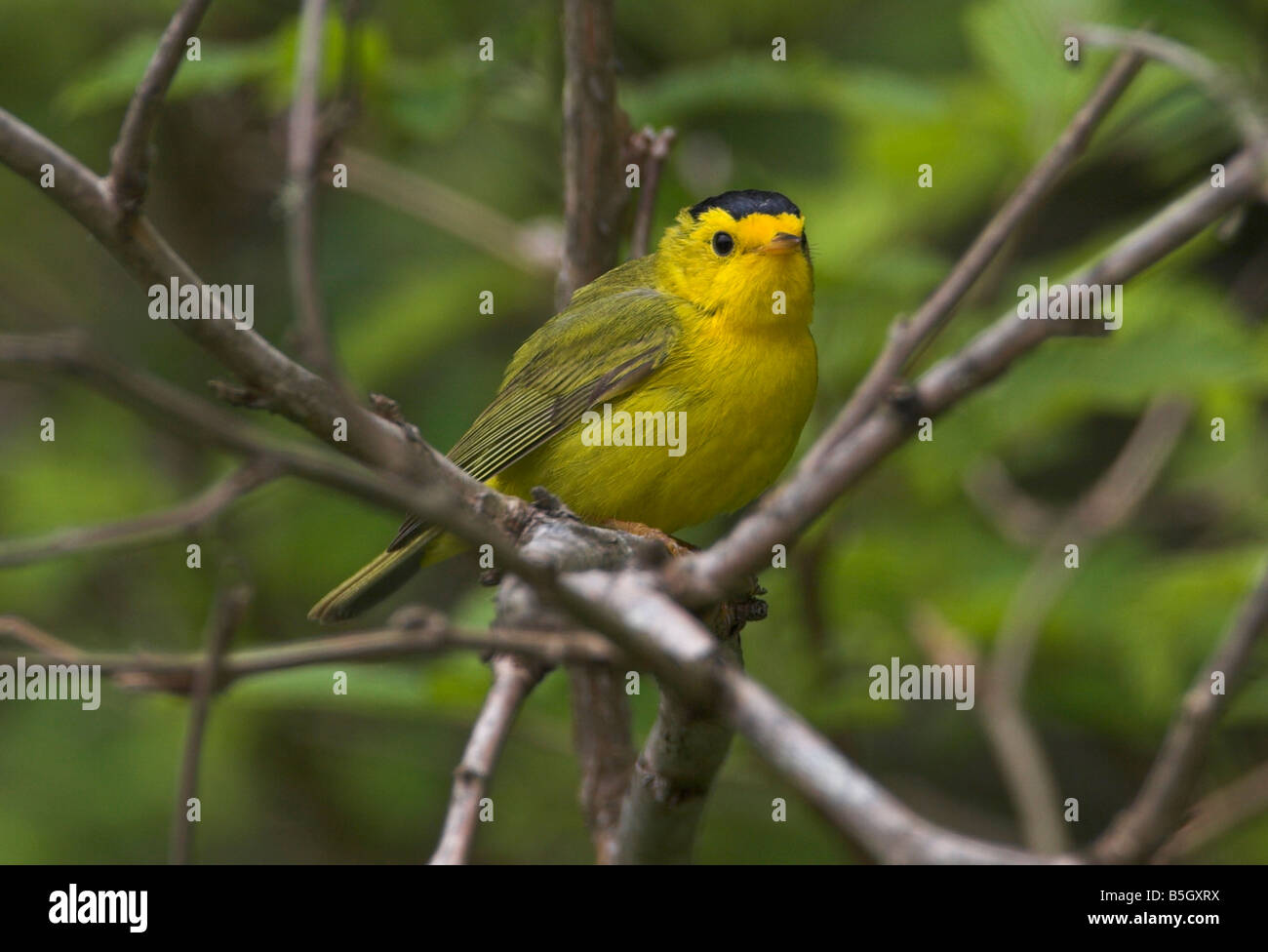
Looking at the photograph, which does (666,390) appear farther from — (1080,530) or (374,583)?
(1080,530)

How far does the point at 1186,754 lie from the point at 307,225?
1249 mm

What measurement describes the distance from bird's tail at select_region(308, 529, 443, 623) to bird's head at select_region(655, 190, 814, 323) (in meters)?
1.18

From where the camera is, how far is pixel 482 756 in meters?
3.11

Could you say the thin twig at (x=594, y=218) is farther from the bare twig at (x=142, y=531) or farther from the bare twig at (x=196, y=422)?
the bare twig at (x=196, y=422)

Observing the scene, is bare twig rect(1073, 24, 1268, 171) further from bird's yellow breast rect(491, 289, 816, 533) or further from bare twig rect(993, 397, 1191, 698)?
bare twig rect(993, 397, 1191, 698)

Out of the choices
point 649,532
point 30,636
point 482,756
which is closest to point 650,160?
point 649,532

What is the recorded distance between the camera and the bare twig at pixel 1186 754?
59.4 inches

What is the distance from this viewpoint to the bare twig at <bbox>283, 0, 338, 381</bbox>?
5.43 ft

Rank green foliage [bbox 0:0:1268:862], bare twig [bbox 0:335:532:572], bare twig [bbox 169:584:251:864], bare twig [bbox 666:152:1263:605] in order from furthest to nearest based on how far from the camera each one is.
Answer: green foliage [bbox 0:0:1268:862]
bare twig [bbox 169:584:251:864]
bare twig [bbox 666:152:1263:605]
bare twig [bbox 0:335:532:572]

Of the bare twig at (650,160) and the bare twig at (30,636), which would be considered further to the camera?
the bare twig at (650,160)

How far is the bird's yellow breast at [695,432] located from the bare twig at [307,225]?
2.21 m

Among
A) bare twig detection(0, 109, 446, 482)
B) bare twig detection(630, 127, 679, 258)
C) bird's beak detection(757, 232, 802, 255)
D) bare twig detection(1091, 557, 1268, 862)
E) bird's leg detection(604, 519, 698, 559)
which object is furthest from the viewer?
bird's beak detection(757, 232, 802, 255)

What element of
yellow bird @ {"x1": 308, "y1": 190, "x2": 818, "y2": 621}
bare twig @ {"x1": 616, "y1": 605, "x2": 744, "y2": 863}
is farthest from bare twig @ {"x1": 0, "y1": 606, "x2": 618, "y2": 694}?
yellow bird @ {"x1": 308, "y1": 190, "x2": 818, "y2": 621}

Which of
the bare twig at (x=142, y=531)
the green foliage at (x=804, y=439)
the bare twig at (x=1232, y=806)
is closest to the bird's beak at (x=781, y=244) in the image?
the green foliage at (x=804, y=439)
